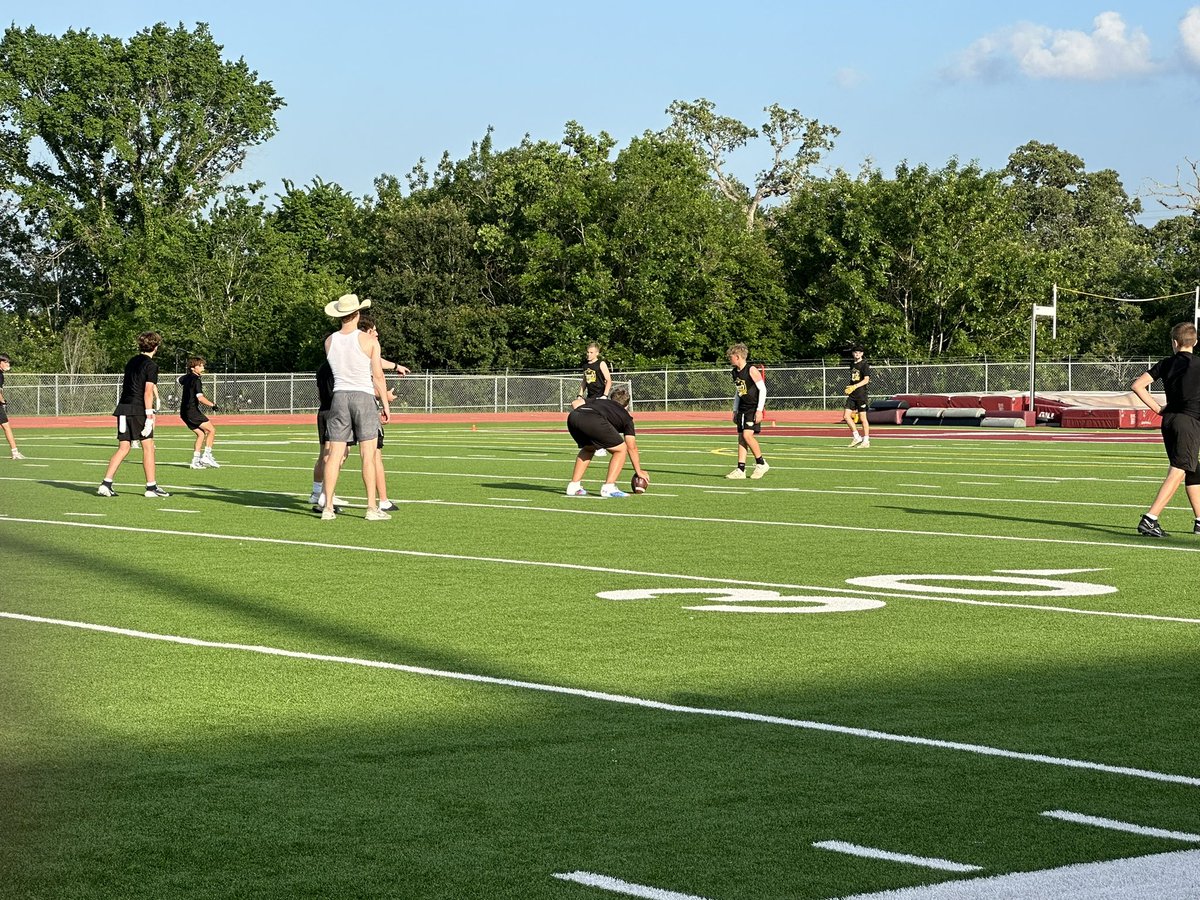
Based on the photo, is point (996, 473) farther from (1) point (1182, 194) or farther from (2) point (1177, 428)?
(1) point (1182, 194)

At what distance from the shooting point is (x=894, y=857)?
501 centimetres

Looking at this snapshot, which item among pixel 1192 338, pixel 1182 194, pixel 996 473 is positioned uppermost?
pixel 1182 194

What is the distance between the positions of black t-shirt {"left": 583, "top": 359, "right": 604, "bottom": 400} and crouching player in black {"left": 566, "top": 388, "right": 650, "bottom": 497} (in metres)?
5.72

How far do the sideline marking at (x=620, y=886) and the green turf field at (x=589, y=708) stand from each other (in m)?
0.02

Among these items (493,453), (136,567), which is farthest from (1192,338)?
(493,453)

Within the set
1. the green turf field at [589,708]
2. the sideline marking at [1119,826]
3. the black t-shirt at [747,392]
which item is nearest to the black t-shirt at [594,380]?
the black t-shirt at [747,392]

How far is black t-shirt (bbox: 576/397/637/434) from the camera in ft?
64.7

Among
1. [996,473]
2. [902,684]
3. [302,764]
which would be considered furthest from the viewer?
[996,473]

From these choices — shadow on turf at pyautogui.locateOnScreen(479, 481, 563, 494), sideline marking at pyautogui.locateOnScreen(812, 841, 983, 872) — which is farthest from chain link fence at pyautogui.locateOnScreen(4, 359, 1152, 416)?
sideline marking at pyautogui.locateOnScreen(812, 841, 983, 872)

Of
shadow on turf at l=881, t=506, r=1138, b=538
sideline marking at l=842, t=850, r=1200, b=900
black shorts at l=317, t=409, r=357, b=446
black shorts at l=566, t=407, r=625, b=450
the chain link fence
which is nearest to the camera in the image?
sideline marking at l=842, t=850, r=1200, b=900

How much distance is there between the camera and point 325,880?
15.8 feet

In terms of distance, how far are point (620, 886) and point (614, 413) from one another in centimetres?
1512

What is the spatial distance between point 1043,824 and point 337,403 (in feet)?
39.0

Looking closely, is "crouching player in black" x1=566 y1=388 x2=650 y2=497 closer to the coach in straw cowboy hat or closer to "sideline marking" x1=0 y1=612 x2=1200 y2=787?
the coach in straw cowboy hat
